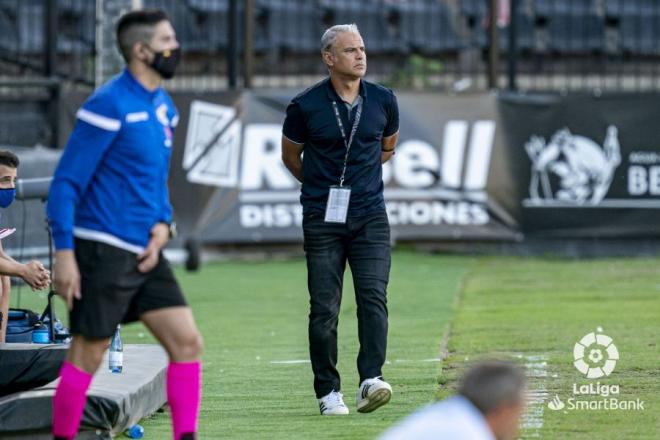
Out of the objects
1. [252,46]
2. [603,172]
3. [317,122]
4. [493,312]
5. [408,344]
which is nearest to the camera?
[317,122]

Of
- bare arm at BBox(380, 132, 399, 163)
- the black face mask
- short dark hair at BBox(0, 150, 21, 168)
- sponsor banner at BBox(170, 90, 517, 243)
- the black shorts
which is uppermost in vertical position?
the black face mask

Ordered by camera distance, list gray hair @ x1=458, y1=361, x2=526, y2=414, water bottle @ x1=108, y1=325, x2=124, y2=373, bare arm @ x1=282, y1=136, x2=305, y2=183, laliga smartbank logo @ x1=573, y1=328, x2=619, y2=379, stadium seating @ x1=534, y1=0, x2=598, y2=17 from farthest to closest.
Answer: stadium seating @ x1=534, y1=0, x2=598, y2=17 < laliga smartbank logo @ x1=573, y1=328, x2=619, y2=379 < bare arm @ x1=282, y1=136, x2=305, y2=183 < water bottle @ x1=108, y1=325, x2=124, y2=373 < gray hair @ x1=458, y1=361, x2=526, y2=414

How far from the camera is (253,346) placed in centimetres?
1086

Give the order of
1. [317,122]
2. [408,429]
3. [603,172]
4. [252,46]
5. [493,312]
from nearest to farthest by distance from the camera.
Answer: [408,429] → [317,122] → [493,312] → [603,172] → [252,46]

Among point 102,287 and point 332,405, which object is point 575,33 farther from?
point 102,287

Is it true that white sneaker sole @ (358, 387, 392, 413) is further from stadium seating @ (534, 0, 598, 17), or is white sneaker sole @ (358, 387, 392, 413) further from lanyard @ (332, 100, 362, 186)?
stadium seating @ (534, 0, 598, 17)

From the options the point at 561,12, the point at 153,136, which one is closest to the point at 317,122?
the point at 153,136

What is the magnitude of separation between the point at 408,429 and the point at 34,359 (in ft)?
11.8

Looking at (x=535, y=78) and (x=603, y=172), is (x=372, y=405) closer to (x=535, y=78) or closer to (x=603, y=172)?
(x=603, y=172)

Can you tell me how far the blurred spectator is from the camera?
390 cm

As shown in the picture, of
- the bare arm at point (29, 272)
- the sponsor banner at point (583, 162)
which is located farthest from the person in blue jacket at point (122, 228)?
the sponsor banner at point (583, 162)

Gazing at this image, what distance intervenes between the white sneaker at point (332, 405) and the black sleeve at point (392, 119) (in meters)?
1.42

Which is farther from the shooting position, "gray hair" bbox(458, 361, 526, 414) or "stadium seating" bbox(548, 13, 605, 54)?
"stadium seating" bbox(548, 13, 605, 54)

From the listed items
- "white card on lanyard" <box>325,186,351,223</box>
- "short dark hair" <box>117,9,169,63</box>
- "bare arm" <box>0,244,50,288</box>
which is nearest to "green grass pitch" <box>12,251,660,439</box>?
"bare arm" <box>0,244,50,288</box>
